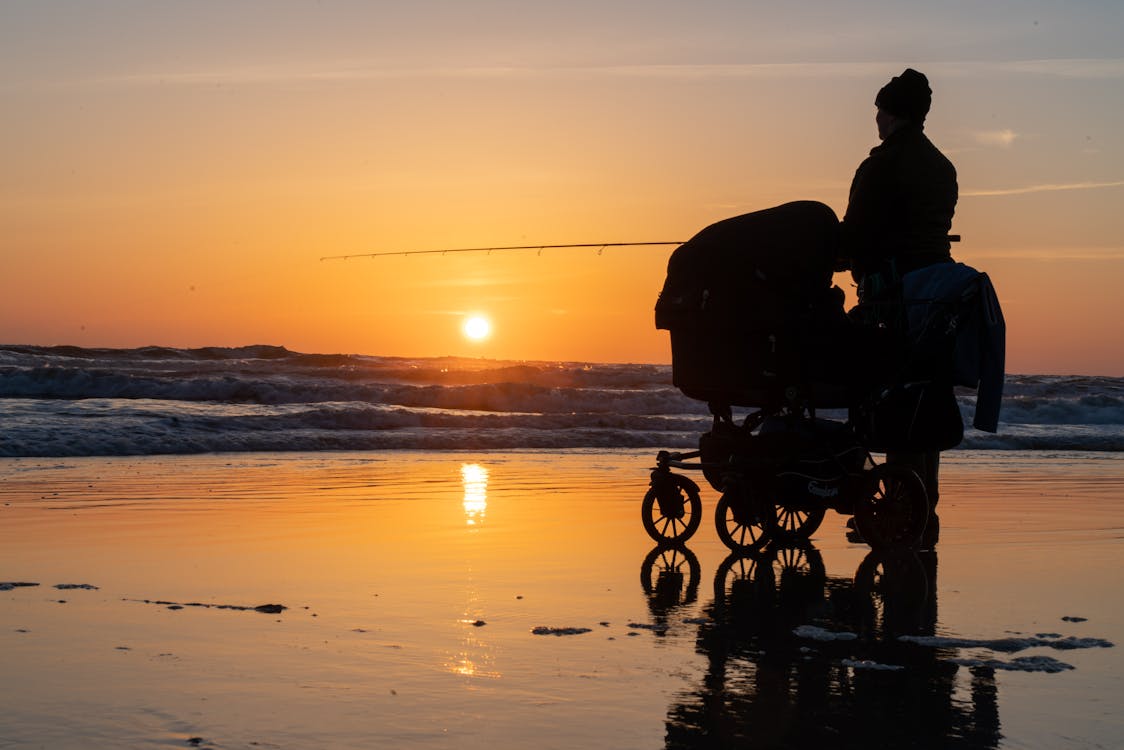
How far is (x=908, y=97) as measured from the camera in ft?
19.4

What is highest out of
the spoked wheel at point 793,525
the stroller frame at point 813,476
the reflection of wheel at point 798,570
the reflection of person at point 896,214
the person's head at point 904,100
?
the person's head at point 904,100

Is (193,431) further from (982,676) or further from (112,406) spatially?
(982,676)

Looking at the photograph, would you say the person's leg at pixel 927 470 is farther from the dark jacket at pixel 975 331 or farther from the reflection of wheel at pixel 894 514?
the dark jacket at pixel 975 331

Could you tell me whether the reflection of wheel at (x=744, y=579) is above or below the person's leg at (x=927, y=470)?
below

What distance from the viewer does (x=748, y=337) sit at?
537 centimetres

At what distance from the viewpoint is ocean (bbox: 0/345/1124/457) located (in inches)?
614

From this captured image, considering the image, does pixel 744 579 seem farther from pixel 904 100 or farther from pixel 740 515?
pixel 904 100

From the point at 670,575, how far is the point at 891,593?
0.90m

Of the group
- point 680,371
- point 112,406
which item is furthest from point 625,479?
point 112,406

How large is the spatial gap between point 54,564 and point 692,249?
2893 millimetres

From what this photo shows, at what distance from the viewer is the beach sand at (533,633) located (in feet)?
9.70

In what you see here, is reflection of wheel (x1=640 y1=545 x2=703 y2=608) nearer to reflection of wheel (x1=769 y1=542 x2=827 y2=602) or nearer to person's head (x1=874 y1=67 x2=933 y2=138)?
reflection of wheel (x1=769 y1=542 x2=827 y2=602)

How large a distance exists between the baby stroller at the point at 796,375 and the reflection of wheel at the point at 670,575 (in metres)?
0.27

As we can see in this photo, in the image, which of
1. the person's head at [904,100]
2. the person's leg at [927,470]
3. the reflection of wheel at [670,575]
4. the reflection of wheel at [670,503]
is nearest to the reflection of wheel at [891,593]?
the person's leg at [927,470]
